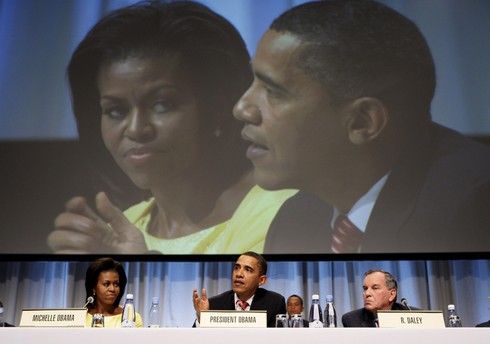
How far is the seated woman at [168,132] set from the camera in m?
4.64

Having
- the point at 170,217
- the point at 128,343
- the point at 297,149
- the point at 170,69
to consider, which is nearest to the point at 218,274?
the point at 170,217

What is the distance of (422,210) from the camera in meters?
4.54

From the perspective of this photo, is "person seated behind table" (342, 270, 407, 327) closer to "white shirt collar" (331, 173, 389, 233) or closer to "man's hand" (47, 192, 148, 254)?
"white shirt collar" (331, 173, 389, 233)

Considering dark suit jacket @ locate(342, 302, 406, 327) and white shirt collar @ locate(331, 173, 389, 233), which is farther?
white shirt collar @ locate(331, 173, 389, 233)

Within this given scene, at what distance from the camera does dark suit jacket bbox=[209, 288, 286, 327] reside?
147 inches

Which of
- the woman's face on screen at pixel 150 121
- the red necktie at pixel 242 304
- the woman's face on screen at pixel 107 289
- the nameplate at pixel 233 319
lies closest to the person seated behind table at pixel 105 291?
the woman's face on screen at pixel 107 289

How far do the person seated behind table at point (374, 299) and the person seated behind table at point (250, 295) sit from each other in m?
0.40

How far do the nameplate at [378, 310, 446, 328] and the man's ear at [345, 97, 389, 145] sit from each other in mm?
2207

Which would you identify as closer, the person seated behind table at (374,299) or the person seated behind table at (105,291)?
the person seated behind table at (105,291)

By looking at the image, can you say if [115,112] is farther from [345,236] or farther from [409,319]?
[409,319]

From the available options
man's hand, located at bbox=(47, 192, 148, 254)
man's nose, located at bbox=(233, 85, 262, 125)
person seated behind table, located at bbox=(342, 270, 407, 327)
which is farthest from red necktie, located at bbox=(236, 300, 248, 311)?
man's nose, located at bbox=(233, 85, 262, 125)

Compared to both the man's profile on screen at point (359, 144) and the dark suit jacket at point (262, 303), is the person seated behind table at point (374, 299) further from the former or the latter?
the man's profile on screen at point (359, 144)

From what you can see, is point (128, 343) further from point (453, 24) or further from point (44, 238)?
point (453, 24)

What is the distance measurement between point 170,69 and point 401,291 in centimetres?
237
